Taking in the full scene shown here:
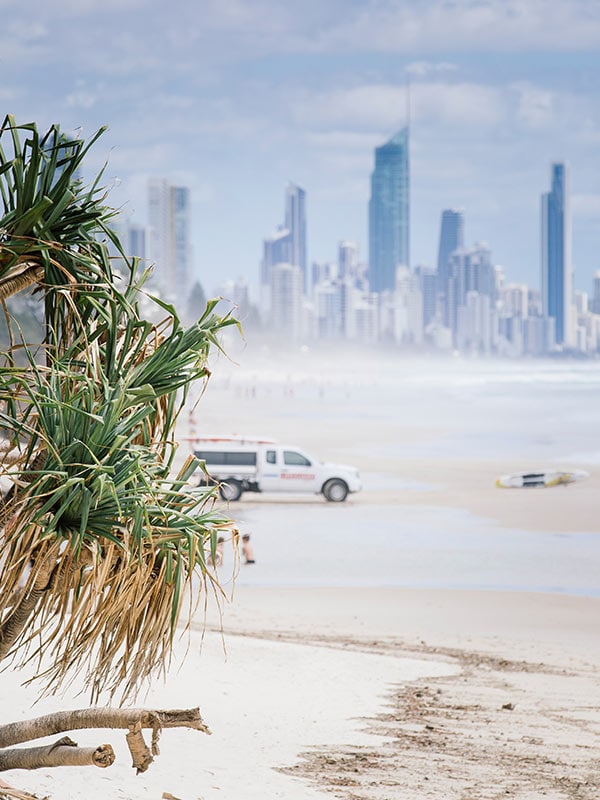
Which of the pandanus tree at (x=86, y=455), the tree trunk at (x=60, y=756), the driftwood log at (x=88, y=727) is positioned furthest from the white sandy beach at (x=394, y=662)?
the tree trunk at (x=60, y=756)

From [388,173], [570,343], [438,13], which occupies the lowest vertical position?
[570,343]

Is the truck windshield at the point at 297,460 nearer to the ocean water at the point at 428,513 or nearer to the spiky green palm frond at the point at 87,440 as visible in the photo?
the ocean water at the point at 428,513

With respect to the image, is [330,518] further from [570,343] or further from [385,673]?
[570,343]

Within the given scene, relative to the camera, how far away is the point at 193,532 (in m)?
4.66

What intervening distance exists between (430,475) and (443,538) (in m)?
11.3

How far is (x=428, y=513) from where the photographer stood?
2519 centimetres

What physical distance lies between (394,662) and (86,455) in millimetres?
7387

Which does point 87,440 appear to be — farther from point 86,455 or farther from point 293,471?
point 293,471

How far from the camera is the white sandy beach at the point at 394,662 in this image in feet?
23.5

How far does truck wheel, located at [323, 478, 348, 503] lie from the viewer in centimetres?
2594

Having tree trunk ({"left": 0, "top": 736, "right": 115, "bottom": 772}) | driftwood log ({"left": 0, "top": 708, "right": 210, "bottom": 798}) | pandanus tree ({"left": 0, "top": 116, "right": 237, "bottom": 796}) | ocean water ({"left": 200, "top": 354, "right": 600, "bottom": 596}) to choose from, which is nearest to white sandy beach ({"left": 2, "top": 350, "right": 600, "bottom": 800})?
ocean water ({"left": 200, "top": 354, "right": 600, "bottom": 596})

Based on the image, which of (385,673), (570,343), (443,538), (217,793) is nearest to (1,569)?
(217,793)

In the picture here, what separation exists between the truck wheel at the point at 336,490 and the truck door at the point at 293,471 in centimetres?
58

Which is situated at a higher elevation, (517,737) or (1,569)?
(1,569)
